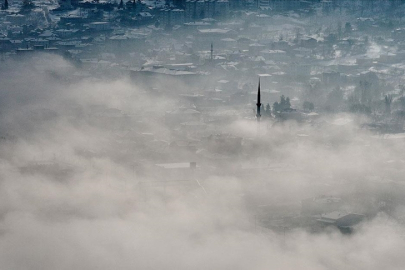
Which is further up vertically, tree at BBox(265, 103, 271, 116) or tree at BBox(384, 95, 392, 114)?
tree at BBox(265, 103, 271, 116)

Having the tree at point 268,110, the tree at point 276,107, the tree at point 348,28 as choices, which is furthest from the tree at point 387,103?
the tree at point 348,28

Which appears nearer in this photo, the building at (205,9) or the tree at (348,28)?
the tree at (348,28)

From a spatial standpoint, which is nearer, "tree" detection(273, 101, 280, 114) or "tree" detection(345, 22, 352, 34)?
"tree" detection(273, 101, 280, 114)

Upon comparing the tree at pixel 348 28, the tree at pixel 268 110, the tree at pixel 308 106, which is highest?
the tree at pixel 268 110

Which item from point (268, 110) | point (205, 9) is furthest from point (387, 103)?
point (205, 9)

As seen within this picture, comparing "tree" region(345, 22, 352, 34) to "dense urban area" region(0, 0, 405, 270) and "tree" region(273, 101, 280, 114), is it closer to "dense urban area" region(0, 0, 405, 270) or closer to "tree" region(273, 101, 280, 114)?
"dense urban area" region(0, 0, 405, 270)

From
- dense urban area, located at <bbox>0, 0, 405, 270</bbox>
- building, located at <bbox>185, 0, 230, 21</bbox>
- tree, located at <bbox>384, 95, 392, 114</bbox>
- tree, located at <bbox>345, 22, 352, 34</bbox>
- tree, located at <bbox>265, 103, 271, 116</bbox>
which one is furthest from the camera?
building, located at <bbox>185, 0, 230, 21</bbox>

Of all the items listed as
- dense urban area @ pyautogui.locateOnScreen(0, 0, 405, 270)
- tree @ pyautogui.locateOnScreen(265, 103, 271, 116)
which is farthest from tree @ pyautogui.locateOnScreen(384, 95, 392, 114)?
tree @ pyautogui.locateOnScreen(265, 103, 271, 116)

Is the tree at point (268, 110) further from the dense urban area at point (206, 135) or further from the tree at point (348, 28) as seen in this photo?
the tree at point (348, 28)

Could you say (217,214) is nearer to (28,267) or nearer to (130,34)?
(28,267)
